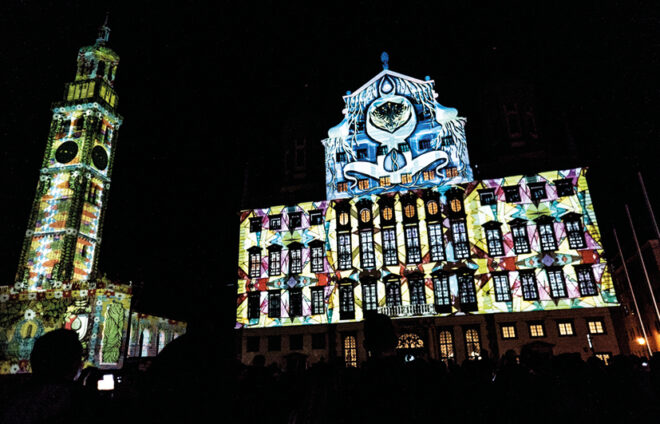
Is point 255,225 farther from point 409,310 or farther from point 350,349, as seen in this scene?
point 409,310

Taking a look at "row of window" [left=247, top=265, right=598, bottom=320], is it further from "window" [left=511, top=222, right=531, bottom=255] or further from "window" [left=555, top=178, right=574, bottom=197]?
"window" [left=555, top=178, right=574, bottom=197]

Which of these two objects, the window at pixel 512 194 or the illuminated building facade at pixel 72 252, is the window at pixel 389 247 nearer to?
the window at pixel 512 194

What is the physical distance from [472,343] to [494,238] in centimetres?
819

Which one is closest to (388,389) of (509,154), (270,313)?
(270,313)


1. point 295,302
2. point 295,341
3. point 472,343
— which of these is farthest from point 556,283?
point 295,341

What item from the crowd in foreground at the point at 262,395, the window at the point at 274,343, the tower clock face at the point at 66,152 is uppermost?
the tower clock face at the point at 66,152

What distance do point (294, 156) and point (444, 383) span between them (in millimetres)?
38000

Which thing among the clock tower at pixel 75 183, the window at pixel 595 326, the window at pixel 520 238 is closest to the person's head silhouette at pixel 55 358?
the window at pixel 520 238

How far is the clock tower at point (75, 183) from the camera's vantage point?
42594mm

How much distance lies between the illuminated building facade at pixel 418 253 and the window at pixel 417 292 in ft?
0.26

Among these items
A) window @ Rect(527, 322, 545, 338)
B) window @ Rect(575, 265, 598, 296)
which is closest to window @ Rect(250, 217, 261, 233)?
window @ Rect(527, 322, 545, 338)

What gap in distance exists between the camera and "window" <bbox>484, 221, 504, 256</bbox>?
31.7 m

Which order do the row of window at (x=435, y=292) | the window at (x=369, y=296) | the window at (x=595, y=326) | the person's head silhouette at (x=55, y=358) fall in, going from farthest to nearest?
the window at (x=369, y=296), the row of window at (x=435, y=292), the window at (x=595, y=326), the person's head silhouette at (x=55, y=358)

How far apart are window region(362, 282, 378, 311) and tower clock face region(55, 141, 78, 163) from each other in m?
36.5
